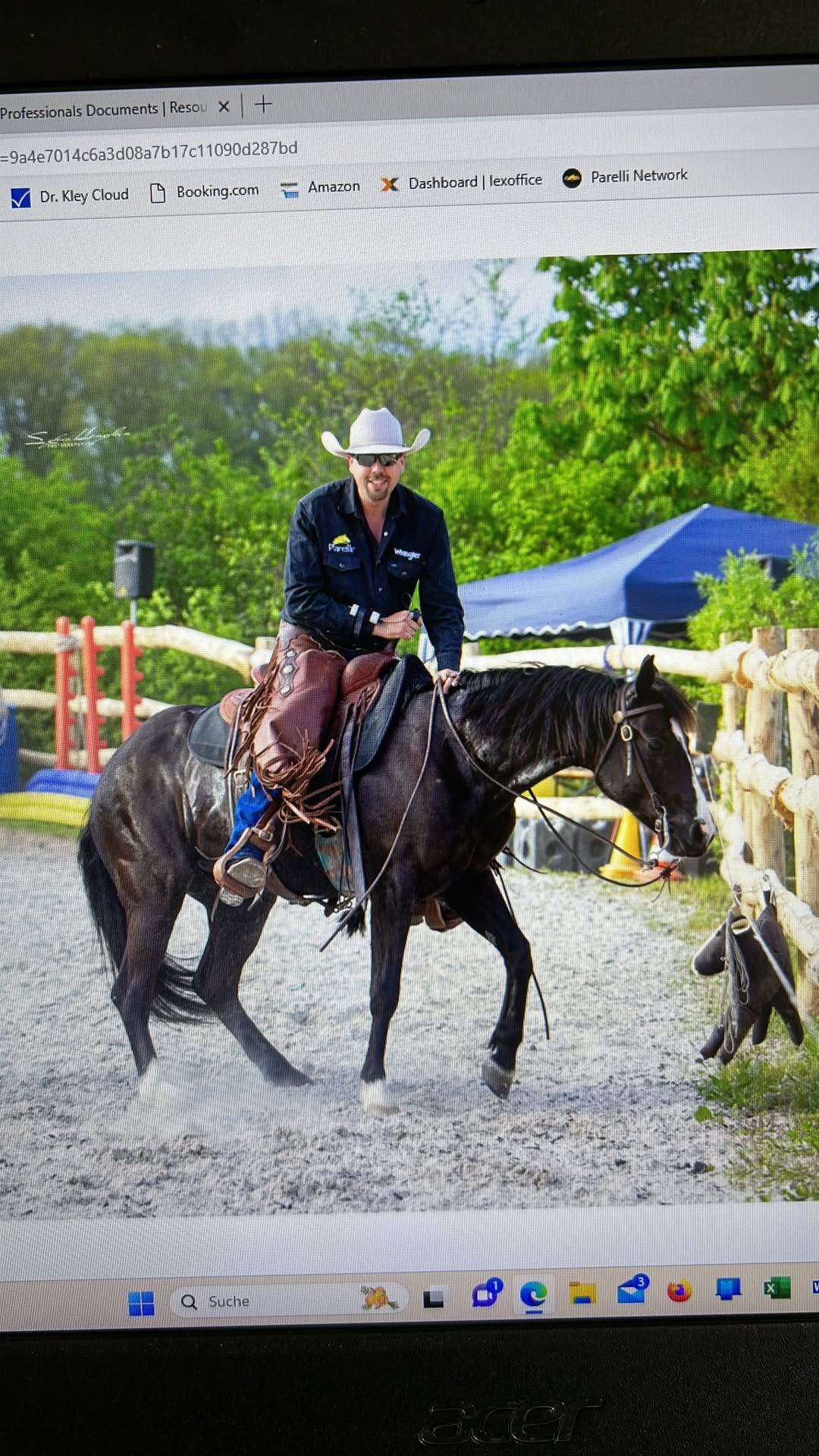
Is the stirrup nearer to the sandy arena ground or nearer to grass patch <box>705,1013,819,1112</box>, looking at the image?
the sandy arena ground

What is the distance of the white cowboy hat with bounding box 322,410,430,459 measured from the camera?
1510 millimetres

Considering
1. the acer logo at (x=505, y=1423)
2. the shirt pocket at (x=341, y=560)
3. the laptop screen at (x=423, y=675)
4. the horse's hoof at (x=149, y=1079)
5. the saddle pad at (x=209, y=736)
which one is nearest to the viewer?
the acer logo at (x=505, y=1423)

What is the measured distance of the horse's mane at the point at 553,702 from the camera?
1603mm

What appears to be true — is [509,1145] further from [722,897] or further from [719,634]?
[719,634]

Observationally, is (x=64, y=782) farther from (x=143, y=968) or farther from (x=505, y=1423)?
(x=505, y=1423)

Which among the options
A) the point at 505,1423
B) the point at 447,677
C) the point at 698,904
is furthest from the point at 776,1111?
the point at 447,677

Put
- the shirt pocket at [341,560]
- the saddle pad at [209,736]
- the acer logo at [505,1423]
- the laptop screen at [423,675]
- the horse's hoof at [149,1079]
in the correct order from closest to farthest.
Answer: the acer logo at [505,1423], the laptop screen at [423,675], the horse's hoof at [149,1079], the shirt pocket at [341,560], the saddle pad at [209,736]

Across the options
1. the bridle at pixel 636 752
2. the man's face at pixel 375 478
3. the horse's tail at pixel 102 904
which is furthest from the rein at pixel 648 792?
the horse's tail at pixel 102 904

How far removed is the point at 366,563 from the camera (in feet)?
5.31

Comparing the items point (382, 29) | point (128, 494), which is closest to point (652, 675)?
point (128, 494)

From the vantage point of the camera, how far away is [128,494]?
148cm

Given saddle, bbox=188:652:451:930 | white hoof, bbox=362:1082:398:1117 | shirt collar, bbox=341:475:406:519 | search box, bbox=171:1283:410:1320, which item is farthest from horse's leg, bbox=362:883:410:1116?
shirt collar, bbox=341:475:406:519

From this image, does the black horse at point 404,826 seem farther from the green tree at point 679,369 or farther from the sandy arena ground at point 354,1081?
the green tree at point 679,369

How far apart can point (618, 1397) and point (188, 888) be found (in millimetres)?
862
